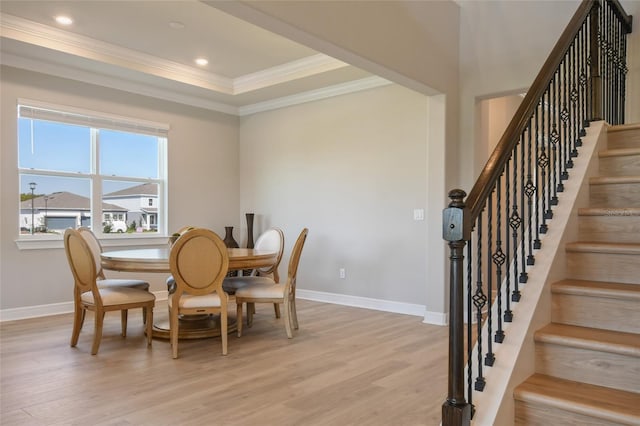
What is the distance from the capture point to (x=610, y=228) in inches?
94.3

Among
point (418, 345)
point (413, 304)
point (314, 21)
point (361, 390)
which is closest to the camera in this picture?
point (361, 390)

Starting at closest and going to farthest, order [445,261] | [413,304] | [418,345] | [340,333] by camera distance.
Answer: [418,345]
[340,333]
[445,261]
[413,304]

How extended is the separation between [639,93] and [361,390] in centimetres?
338

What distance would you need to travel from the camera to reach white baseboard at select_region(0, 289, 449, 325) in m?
4.79

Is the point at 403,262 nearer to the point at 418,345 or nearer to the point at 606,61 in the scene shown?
the point at 418,345

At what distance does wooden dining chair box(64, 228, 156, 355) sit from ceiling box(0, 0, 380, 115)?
6.84 feet

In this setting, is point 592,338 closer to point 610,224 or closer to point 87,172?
point 610,224

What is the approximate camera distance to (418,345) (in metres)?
3.91

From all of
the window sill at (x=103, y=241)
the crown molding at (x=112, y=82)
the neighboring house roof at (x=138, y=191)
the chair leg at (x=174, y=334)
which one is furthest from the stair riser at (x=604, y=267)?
the crown molding at (x=112, y=82)

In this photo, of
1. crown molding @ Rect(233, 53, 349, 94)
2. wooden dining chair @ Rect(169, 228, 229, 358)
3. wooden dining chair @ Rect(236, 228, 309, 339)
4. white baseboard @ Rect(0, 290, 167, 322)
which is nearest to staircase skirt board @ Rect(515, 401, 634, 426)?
wooden dining chair @ Rect(169, 228, 229, 358)

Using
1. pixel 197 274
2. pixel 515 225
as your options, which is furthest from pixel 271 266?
pixel 515 225

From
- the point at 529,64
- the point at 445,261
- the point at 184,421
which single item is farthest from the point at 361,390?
the point at 529,64

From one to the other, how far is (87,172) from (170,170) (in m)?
1.04

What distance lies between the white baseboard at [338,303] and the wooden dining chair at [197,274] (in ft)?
7.38
